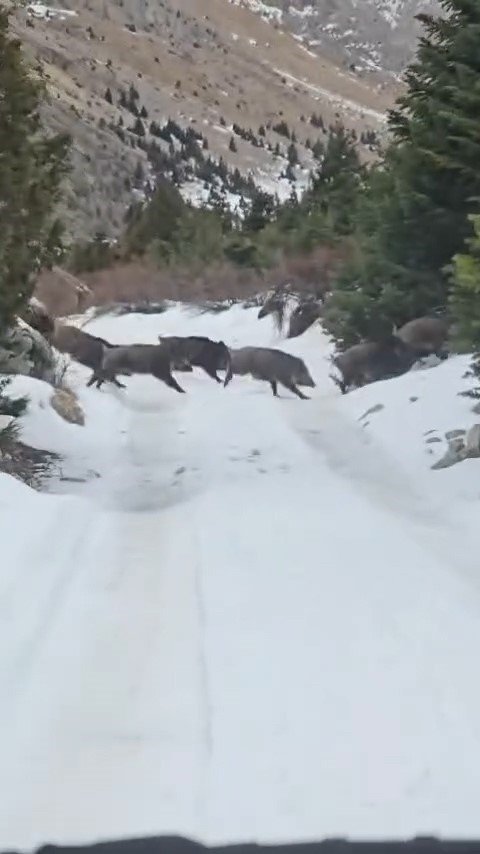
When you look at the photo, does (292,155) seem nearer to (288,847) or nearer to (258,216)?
(258,216)

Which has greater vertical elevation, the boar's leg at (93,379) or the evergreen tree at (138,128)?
the boar's leg at (93,379)

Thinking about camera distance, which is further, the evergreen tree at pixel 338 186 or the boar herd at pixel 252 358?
the evergreen tree at pixel 338 186

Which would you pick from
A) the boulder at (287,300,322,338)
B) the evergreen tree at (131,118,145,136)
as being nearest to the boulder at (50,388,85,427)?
the boulder at (287,300,322,338)

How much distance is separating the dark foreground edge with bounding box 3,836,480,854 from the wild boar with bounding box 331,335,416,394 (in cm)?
1383

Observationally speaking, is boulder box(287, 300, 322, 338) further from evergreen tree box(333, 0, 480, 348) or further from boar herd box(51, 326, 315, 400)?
evergreen tree box(333, 0, 480, 348)

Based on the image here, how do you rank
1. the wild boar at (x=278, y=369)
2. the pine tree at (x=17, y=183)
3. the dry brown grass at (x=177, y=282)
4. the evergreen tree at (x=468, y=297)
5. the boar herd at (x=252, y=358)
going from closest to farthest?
the evergreen tree at (x=468, y=297), the pine tree at (x=17, y=183), the boar herd at (x=252, y=358), the wild boar at (x=278, y=369), the dry brown grass at (x=177, y=282)

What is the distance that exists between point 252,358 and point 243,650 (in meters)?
13.4

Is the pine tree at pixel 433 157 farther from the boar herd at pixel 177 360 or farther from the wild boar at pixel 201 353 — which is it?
the wild boar at pixel 201 353

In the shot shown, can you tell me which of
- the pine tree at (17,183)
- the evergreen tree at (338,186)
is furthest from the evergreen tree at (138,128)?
the pine tree at (17,183)

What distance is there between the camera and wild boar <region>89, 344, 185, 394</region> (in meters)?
19.6

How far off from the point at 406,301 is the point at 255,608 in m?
11.9

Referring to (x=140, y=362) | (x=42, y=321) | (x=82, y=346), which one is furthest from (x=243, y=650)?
(x=42, y=321)

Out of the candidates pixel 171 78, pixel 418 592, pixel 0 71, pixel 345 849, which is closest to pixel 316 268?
pixel 0 71

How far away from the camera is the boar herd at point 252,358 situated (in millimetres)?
17359
